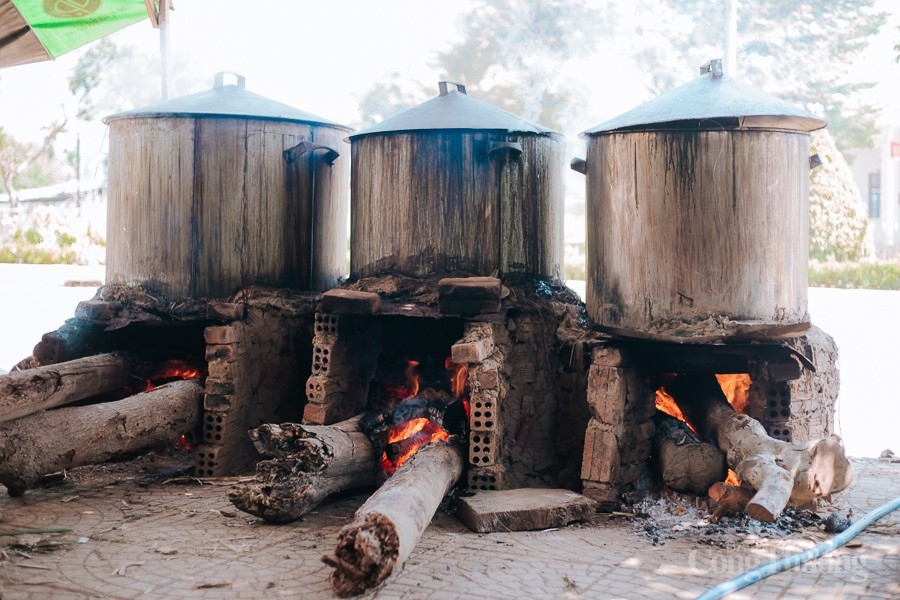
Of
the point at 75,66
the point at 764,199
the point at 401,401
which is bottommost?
the point at 401,401

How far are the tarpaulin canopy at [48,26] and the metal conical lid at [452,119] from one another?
7.77 feet

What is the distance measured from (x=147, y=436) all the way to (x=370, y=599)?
345 cm

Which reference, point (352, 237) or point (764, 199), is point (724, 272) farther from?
point (352, 237)

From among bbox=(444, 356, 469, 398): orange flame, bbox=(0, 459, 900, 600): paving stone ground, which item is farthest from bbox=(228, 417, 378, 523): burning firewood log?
bbox=(444, 356, 469, 398): orange flame

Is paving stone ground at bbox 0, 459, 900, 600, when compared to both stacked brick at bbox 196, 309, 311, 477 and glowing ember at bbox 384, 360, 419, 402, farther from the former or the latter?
glowing ember at bbox 384, 360, 419, 402

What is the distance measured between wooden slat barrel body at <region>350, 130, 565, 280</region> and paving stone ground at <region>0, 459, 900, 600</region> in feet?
7.20

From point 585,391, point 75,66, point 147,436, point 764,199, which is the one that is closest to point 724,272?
point 764,199

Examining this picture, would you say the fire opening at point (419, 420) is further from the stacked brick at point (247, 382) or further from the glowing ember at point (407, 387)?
the stacked brick at point (247, 382)

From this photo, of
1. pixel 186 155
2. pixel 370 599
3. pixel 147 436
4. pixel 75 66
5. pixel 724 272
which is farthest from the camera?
pixel 75 66

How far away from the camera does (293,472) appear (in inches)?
269

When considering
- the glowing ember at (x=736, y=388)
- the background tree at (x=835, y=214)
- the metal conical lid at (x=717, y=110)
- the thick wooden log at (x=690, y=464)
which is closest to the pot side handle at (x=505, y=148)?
the metal conical lid at (x=717, y=110)

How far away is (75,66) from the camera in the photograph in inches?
1208

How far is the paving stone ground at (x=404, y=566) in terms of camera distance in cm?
539

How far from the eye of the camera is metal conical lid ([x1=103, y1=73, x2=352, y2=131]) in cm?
872
